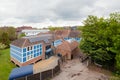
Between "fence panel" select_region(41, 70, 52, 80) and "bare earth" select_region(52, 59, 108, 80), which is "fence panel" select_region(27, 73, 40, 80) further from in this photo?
"bare earth" select_region(52, 59, 108, 80)

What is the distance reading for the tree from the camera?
31.3 meters

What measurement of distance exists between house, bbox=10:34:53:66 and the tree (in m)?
11.4

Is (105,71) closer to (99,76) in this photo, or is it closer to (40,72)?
(99,76)

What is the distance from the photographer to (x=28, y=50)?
1451 inches

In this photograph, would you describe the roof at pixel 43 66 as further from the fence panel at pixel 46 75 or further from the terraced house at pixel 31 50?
the terraced house at pixel 31 50

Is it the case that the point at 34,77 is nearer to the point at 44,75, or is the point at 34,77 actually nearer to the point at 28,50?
the point at 44,75

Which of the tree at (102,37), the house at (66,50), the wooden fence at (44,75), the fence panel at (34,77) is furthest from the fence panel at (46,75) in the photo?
the house at (66,50)

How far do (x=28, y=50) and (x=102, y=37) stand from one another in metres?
18.1

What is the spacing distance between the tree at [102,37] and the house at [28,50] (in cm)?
1144

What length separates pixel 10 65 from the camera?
38969 mm

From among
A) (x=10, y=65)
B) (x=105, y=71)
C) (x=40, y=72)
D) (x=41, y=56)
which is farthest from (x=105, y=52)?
(x=10, y=65)

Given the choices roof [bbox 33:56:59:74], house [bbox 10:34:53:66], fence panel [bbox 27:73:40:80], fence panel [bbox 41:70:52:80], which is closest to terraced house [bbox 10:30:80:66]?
house [bbox 10:34:53:66]

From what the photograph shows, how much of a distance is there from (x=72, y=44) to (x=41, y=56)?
1235cm

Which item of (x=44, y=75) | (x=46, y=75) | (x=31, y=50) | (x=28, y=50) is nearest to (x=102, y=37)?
(x=46, y=75)
